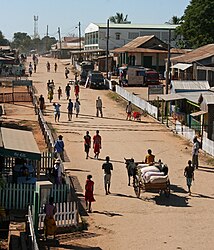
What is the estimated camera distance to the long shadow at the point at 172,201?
17359 millimetres

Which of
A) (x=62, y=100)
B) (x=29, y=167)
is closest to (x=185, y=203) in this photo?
(x=29, y=167)

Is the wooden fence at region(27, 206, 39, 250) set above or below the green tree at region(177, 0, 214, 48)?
below

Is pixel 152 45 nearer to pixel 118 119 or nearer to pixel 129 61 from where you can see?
pixel 129 61

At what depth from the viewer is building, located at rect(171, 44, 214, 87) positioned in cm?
4591

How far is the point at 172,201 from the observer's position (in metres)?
17.7

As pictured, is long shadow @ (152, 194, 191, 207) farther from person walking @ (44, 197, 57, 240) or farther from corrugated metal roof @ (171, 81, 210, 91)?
corrugated metal roof @ (171, 81, 210, 91)

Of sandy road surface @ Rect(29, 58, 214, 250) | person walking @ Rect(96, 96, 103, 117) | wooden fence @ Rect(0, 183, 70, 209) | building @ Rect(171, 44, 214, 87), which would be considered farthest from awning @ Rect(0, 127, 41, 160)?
building @ Rect(171, 44, 214, 87)

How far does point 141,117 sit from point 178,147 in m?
10.0

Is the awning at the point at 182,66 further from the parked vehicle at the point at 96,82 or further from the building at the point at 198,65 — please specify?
the parked vehicle at the point at 96,82

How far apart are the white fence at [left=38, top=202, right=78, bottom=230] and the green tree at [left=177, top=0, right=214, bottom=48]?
49.0 meters

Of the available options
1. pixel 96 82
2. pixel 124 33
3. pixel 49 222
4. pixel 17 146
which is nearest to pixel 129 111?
pixel 17 146

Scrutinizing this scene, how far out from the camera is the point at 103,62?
76.8 metres

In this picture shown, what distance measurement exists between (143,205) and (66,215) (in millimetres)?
2909

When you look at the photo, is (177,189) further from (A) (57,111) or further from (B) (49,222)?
(A) (57,111)
